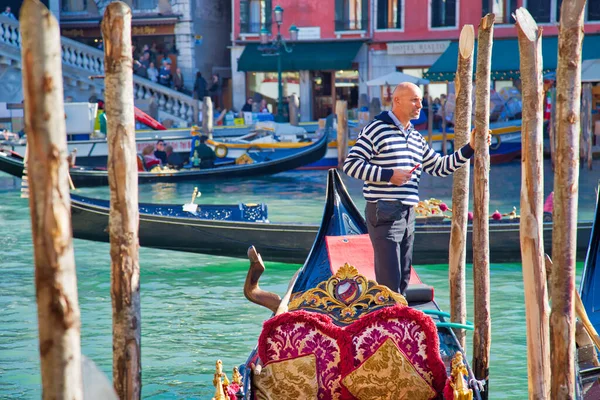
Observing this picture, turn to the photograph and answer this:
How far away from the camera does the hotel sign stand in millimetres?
15102

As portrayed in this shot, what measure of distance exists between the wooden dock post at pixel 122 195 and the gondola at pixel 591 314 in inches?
50.7

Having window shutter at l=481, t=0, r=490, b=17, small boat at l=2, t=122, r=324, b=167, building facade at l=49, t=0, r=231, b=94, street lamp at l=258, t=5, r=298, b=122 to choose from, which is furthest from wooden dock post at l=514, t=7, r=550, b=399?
building facade at l=49, t=0, r=231, b=94

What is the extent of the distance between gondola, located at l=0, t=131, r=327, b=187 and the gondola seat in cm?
722

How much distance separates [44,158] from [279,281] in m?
4.44

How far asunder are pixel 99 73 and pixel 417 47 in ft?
16.1

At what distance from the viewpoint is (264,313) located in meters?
5.25

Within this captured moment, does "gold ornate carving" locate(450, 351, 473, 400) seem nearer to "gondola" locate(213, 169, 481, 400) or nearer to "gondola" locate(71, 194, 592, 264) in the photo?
"gondola" locate(213, 169, 481, 400)

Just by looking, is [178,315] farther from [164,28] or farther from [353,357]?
[164,28]

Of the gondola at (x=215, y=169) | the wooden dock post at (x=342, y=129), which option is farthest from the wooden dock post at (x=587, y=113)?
the gondola at (x=215, y=169)

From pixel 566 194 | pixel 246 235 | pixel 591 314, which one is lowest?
pixel 246 235

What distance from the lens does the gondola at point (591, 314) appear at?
9.66ft

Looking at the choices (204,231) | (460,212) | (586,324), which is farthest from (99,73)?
(586,324)

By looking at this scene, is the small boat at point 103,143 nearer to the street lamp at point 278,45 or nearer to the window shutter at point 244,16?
the street lamp at point 278,45

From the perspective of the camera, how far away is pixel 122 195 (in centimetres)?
238
